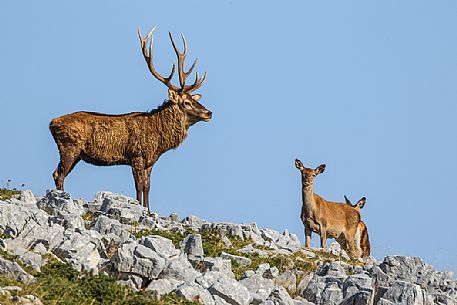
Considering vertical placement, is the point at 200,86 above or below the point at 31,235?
above

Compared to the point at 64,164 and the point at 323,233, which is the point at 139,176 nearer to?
the point at 64,164

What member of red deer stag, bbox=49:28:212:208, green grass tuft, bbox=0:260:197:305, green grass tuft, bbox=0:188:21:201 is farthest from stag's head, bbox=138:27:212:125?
green grass tuft, bbox=0:260:197:305

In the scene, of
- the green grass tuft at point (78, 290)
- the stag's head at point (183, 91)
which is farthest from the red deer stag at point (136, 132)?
the green grass tuft at point (78, 290)

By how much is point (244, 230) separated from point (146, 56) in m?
6.10

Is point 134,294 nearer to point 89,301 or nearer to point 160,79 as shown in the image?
point 89,301

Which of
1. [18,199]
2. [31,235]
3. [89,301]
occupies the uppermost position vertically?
[18,199]

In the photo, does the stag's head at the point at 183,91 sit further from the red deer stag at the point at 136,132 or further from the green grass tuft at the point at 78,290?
the green grass tuft at the point at 78,290

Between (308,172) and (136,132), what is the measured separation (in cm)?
383

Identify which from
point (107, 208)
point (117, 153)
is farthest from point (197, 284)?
point (117, 153)

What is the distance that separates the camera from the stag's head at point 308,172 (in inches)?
918

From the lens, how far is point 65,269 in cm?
1385

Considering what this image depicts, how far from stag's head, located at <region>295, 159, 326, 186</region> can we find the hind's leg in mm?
4884

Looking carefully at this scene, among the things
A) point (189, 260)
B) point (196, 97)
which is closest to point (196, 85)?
point (196, 97)

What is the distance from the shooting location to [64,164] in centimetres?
2234
